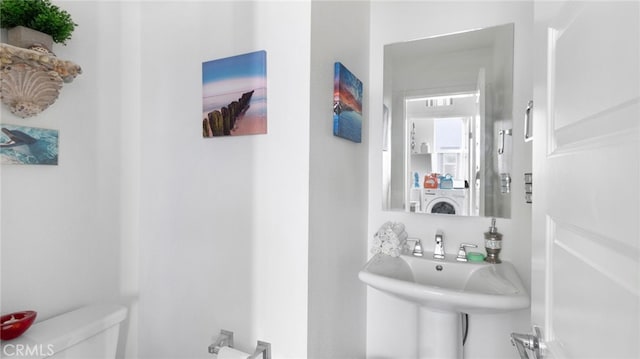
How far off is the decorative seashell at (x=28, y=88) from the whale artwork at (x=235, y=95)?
459 mm

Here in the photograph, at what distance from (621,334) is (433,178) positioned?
1126 mm

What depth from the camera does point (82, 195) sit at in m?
1.11

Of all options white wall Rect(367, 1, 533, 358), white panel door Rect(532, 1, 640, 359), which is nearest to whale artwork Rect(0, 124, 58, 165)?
white wall Rect(367, 1, 533, 358)

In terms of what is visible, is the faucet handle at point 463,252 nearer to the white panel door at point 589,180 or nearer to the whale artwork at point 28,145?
the white panel door at point 589,180

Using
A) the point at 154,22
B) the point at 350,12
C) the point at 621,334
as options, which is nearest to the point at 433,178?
the point at 350,12

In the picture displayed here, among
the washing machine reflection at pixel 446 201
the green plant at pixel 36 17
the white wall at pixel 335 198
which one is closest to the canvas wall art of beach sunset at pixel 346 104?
the white wall at pixel 335 198

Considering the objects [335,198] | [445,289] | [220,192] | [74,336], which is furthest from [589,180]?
[74,336]

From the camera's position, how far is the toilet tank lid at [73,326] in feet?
2.82

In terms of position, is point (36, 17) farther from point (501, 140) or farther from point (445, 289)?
point (501, 140)

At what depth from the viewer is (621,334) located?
33 centimetres

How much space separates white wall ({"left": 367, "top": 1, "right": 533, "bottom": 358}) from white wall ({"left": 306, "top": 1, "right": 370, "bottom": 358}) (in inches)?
2.5

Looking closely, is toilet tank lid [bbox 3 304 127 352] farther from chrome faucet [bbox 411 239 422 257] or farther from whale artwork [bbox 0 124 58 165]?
chrome faucet [bbox 411 239 422 257]

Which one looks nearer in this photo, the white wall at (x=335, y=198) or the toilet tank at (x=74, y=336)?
the toilet tank at (x=74, y=336)

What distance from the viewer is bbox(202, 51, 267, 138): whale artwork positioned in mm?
1018
